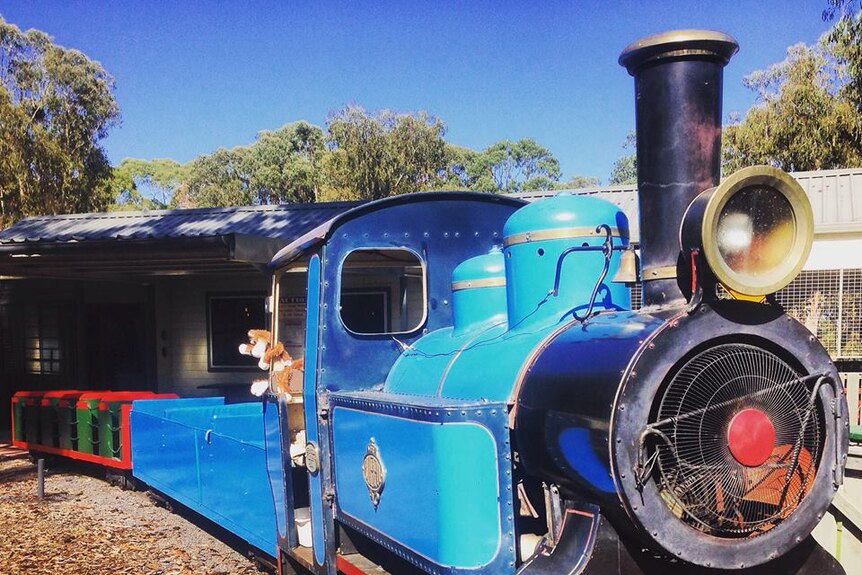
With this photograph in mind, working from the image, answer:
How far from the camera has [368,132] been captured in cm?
2972

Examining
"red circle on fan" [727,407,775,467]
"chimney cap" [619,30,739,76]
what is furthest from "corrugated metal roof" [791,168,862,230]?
"red circle on fan" [727,407,775,467]

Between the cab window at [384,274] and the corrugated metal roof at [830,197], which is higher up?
the corrugated metal roof at [830,197]

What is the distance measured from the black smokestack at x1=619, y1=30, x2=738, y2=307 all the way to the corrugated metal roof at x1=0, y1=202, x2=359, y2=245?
297 inches

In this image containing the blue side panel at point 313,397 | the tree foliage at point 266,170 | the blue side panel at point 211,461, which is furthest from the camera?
the tree foliage at point 266,170

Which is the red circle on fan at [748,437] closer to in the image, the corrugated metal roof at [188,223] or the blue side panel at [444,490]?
the blue side panel at [444,490]

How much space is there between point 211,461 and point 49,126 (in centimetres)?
1955

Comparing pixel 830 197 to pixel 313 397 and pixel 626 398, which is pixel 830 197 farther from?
pixel 626 398

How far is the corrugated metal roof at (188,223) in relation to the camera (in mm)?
10648

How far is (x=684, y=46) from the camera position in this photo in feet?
8.76

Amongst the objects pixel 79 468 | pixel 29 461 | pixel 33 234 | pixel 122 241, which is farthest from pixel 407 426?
pixel 33 234

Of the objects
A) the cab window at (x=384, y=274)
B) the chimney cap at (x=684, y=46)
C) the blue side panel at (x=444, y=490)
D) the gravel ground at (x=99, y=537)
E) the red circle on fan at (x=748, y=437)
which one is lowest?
the gravel ground at (x=99, y=537)

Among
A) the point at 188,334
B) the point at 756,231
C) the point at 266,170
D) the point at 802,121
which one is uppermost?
the point at 266,170

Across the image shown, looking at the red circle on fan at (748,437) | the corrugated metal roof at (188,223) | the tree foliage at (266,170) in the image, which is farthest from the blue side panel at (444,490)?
the tree foliage at (266,170)

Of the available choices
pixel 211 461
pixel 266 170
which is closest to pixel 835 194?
pixel 211 461
